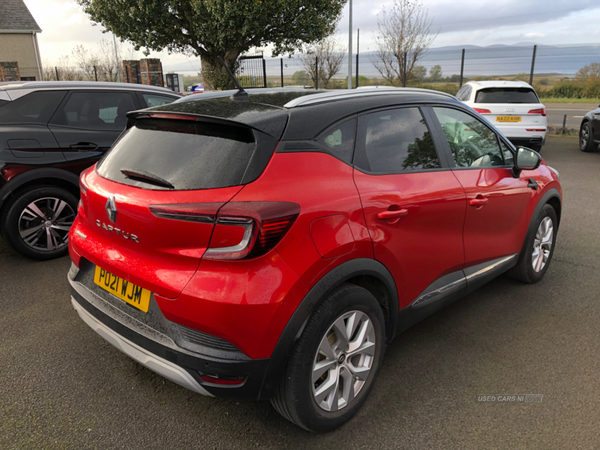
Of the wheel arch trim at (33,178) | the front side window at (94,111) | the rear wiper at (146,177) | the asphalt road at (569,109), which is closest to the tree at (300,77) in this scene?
the asphalt road at (569,109)

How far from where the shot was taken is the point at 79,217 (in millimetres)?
2656

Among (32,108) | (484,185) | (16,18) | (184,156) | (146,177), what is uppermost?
(16,18)

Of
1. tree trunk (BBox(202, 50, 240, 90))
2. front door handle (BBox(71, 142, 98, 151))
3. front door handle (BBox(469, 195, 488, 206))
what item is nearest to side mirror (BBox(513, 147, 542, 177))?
front door handle (BBox(469, 195, 488, 206))

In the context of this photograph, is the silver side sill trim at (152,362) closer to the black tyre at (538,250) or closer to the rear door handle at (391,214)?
the rear door handle at (391,214)

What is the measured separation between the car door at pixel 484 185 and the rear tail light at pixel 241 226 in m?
1.59

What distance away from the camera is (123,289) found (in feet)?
7.37

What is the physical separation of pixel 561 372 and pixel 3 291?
4479 mm

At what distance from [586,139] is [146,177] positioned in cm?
1259

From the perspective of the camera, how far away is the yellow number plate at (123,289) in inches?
83.9

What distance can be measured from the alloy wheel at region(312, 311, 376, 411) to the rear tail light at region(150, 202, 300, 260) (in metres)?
0.59

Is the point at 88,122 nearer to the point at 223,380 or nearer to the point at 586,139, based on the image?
the point at 223,380

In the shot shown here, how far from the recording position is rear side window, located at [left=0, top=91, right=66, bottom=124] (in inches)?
177

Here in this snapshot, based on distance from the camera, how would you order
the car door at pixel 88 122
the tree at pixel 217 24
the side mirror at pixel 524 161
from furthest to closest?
1. the tree at pixel 217 24
2. the car door at pixel 88 122
3. the side mirror at pixel 524 161

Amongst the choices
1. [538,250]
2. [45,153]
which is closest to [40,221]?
[45,153]
